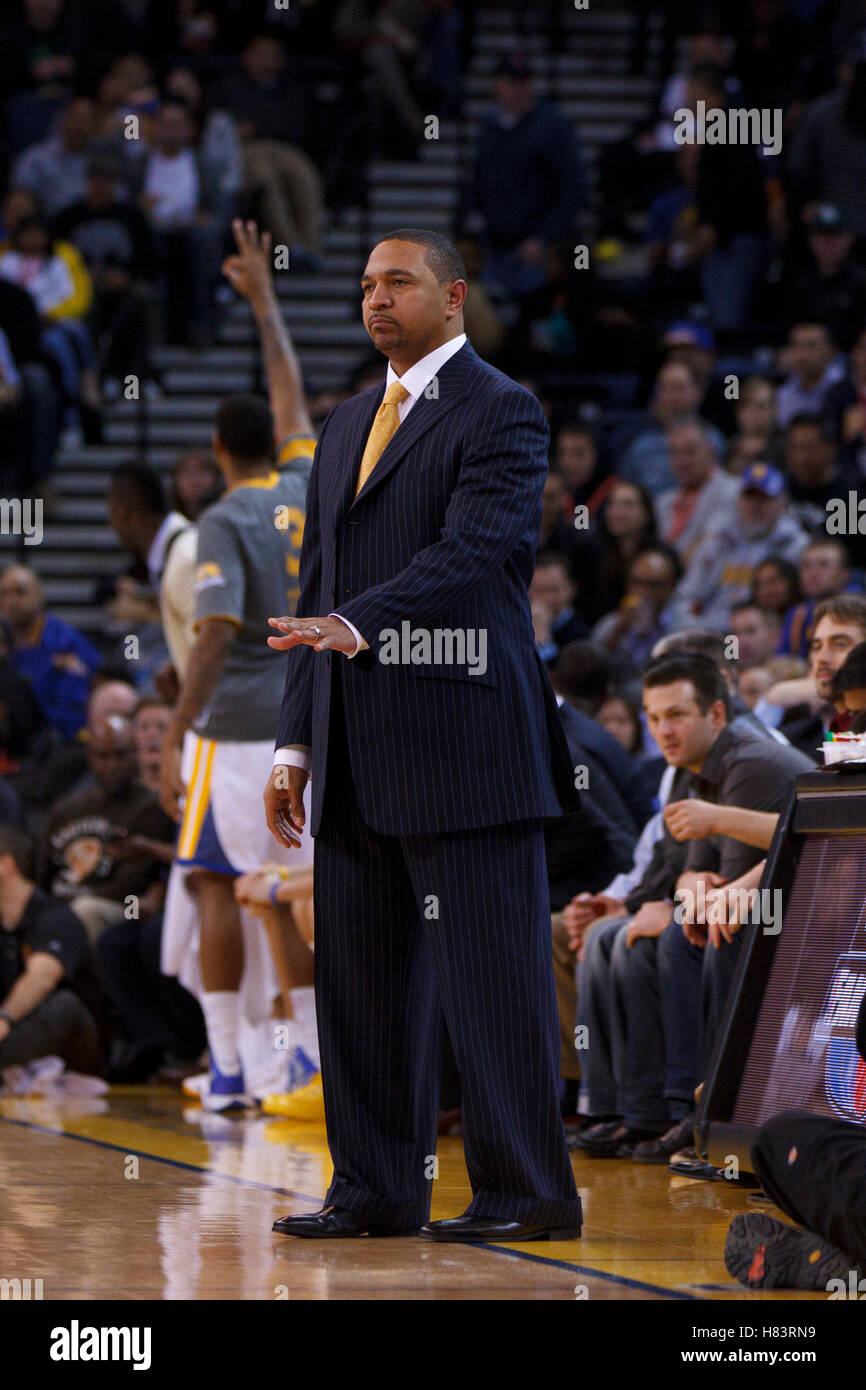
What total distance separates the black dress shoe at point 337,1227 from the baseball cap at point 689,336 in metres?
6.86

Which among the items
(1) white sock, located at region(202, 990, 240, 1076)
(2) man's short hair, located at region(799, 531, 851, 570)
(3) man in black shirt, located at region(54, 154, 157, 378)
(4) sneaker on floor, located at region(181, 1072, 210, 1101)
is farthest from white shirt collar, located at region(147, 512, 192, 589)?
(3) man in black shirt, located at region(54, 154, 157, 378)

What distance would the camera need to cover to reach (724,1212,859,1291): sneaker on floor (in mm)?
3180

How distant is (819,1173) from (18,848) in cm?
462

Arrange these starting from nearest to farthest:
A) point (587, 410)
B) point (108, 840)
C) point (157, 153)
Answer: point (108, 840)
point (587, 410)
point (157, 153)

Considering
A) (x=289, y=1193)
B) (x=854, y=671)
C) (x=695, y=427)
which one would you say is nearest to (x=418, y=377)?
(x=854, y=671)

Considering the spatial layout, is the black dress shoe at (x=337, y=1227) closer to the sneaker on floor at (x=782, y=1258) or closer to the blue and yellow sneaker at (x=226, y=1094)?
the sneaker on floor at (x=782, y=1258)

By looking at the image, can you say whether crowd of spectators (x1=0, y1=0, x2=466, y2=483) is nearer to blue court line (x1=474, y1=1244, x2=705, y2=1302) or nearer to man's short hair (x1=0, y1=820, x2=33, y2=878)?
man's short hair (x1=0, y1=820, x2=33, y2=878)

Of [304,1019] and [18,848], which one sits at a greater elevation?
[18,848]

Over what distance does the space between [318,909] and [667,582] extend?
477 cm

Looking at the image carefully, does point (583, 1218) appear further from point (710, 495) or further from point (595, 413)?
point (595, 413)

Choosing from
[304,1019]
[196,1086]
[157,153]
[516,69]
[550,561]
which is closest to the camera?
[304,1019]

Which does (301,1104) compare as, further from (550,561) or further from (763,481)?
(763,481)

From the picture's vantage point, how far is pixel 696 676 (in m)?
5.10
